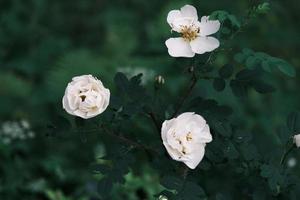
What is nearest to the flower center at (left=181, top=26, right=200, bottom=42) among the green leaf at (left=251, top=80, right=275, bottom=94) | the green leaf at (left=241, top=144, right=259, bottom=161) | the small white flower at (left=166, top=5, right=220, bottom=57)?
the small white flower at (left=166, top=5, right=220, bottom=57)

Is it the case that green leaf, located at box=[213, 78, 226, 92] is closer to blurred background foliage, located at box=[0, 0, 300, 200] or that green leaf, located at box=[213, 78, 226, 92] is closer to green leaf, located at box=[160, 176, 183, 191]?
green leaf, located at box=[160, 176, 183, 191]

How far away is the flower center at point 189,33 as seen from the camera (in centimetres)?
165

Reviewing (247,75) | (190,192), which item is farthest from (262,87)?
(190,192)

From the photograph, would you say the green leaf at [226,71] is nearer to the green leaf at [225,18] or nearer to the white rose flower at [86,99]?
the green leaf at [225,18]

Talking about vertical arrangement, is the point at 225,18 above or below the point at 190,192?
above

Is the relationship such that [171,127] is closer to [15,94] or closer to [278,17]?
[15,94]

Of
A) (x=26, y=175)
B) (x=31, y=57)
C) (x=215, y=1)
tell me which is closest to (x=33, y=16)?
(x=31, y=57)

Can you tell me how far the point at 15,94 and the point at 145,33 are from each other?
3.61 feet

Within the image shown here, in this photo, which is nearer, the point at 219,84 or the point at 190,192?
the point at 190,192

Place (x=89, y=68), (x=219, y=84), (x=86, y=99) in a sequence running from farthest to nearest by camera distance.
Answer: (x=89, y=68), (x=219, y=84), (x=86, y=99)

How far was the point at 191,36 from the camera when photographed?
165 centimetres

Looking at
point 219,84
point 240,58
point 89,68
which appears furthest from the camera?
point 89,68

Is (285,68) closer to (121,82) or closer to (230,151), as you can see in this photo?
(230,151)

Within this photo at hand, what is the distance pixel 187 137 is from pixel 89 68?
2263 mm
